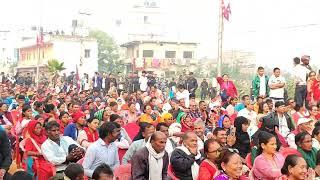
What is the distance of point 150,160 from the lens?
6352mm

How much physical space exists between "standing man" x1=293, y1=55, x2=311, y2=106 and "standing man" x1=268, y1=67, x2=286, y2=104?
1.71 ft

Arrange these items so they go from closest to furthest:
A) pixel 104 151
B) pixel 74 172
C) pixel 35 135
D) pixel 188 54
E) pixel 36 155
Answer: pixel 74 172
pixel 104 151
pixel 36 155
pixel 35 135
pixel 188 54

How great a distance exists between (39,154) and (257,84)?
7.68m

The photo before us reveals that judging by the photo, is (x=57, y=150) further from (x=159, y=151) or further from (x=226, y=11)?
(x=226, y=11)

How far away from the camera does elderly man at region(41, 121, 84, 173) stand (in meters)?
7.44

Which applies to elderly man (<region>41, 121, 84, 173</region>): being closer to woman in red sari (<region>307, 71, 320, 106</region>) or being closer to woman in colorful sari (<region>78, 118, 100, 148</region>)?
woman in colorful sari (<region>78, 118, 100, 148</region>)

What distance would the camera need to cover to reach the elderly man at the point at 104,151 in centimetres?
688

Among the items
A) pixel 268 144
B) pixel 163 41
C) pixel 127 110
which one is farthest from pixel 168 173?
pixel 163 41

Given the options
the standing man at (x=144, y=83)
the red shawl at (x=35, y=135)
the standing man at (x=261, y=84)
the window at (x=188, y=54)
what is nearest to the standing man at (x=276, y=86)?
the standing man at (x=261, y=84)

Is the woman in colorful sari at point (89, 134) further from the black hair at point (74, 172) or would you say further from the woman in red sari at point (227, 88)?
the woman in red sari at point (227, 88)

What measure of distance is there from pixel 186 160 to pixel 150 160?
1.92 feet

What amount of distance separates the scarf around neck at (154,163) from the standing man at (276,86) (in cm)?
779

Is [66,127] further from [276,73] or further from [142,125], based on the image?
[276,73]

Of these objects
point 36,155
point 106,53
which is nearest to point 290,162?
point 36,155
